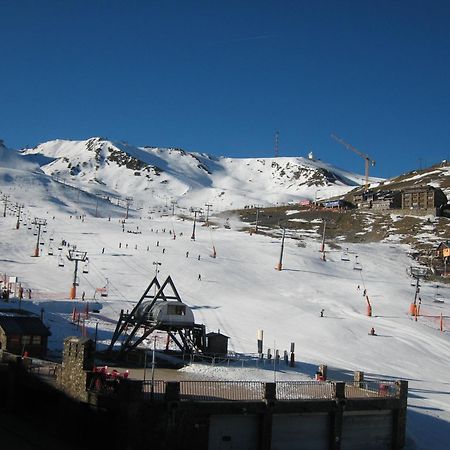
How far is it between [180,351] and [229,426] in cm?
1389

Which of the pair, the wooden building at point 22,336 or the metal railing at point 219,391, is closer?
the metal railing at point 219,391

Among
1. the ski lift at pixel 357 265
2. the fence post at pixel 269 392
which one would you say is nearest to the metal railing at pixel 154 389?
the fence post at pixel 269 392

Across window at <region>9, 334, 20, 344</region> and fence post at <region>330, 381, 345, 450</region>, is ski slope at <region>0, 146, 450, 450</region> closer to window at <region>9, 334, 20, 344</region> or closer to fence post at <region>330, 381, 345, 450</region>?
fence post at <region>330, 381, 345, 450</region>

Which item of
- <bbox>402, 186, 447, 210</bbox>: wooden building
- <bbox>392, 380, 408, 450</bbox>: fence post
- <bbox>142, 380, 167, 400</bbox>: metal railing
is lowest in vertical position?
<bbox>392, 380, 408, 450</bbox>: fence post

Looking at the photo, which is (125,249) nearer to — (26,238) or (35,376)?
(26,238)

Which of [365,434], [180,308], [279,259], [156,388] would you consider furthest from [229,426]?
[279,259]

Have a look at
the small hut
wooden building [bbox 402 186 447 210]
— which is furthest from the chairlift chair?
wooden building [bbox 402 186 447 210]

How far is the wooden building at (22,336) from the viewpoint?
3045 cm

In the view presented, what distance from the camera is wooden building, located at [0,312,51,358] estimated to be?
3045 cm

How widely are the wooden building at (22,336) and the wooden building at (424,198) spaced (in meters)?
111

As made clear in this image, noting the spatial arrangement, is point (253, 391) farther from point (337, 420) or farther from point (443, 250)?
point (443, 250)

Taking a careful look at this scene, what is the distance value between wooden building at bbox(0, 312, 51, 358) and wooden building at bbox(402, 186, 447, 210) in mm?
110577

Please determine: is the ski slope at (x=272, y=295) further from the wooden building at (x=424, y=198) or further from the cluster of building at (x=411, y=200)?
the wooden building at (x=424, y=198)

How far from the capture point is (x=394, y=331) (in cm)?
4800
